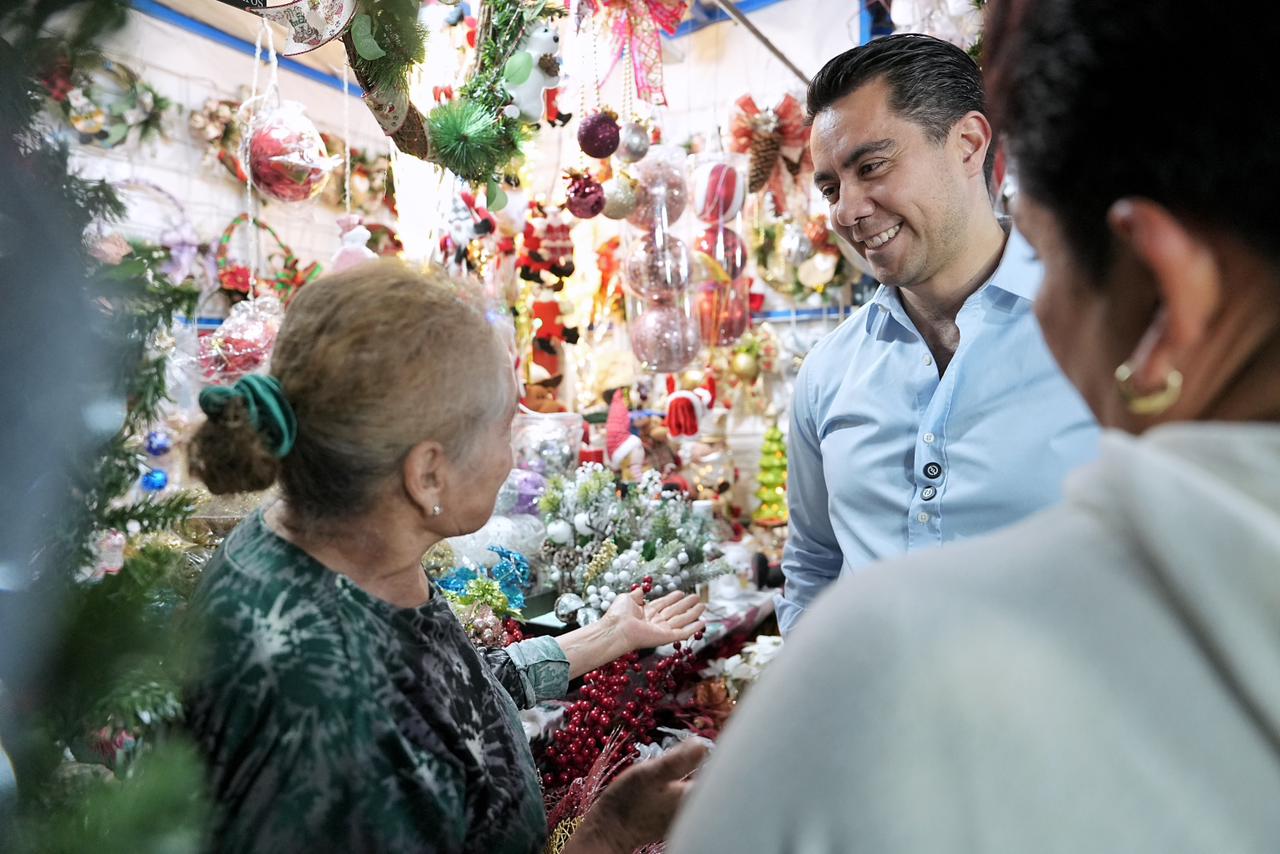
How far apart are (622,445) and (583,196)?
1026mm

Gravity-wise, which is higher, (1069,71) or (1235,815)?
(1069,71)

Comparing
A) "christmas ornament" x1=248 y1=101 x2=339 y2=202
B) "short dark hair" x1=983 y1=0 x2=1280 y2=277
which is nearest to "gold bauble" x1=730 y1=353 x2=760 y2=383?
"christmas ornament" x1=248 y1=101 x2=339 y2=202

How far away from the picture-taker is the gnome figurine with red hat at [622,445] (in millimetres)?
3439

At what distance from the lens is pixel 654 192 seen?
11.4 feet

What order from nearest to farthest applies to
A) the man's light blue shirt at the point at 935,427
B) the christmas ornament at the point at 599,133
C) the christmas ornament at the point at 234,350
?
the man's light blue shirt at the point at 935,427 < the christmas ornament at the point at 234,350 < the christmas ornament at the point at 599,133

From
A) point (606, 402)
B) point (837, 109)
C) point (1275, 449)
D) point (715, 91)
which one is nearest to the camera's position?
point (1275, 449)

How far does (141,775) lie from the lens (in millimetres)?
491

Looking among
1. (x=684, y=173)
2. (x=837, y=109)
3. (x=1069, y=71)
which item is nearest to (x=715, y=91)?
(x=684, y=173)

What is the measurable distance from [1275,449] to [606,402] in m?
4.39

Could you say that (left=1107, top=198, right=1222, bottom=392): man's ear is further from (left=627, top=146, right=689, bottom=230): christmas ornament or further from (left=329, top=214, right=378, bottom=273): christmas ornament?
(left=627, top=146, right=689, bottom=230): christmas ornament

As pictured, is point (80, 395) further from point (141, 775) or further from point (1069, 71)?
point (1069, 71)

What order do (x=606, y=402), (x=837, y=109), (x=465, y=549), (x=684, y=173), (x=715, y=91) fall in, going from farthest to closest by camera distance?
(x=715, y=91), (x=606, y=402), (x=684, y=173), (x=465, y=549), (x=837, y=109)

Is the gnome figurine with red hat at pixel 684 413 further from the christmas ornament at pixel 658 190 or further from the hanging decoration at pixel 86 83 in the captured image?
the hanging decoration at pixel 86 83

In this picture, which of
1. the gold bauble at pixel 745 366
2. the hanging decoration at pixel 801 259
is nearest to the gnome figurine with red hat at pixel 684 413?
the gold bauble at pixel 745 366
